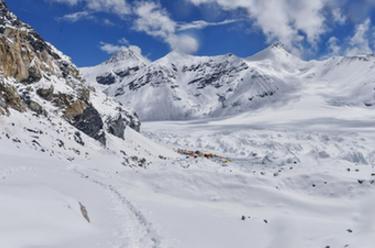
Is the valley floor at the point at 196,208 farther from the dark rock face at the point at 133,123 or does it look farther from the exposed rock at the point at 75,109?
the dark rock face at the point at 133,123

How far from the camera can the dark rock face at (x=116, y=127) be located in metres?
135

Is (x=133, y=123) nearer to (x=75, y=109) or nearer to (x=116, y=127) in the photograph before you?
(x=116, y=127)

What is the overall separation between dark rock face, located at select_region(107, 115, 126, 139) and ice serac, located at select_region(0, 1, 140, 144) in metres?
0.49

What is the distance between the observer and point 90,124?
116 metres

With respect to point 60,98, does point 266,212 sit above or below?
below

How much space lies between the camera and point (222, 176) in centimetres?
3625

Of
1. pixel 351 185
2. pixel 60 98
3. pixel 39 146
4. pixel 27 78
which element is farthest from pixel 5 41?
pixel 351 185

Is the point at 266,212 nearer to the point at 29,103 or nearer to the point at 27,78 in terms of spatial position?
the point at 29,103

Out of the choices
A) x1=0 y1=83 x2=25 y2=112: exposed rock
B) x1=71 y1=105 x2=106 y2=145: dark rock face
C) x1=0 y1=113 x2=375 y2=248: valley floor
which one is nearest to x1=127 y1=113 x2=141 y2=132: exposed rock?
x1=71 y1=105 x2=106 y2=145: dark rock face

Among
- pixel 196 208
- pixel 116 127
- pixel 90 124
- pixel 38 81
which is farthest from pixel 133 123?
pixel 196 208

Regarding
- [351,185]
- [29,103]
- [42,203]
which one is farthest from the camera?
[29,103]

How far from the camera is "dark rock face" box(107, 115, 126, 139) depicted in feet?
442

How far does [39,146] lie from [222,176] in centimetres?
4030

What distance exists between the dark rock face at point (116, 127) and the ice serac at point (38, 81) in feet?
1.59
